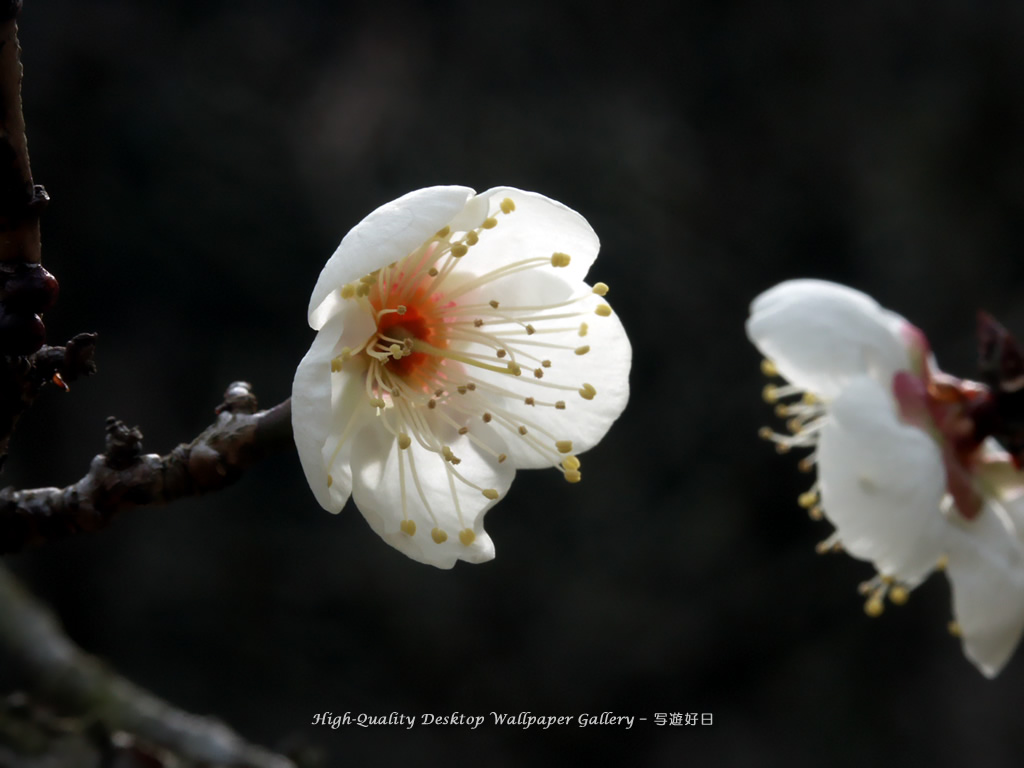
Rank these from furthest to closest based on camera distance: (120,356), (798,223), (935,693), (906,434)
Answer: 1. (798,223)
2. (935,693)
3. (120,356)
4. (906,434)

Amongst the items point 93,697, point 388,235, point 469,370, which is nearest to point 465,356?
point 469,370

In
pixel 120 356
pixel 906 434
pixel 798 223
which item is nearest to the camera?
pixel 906 434

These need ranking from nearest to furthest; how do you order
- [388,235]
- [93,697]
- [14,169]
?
[14,169] < [388,235] < [93,697]

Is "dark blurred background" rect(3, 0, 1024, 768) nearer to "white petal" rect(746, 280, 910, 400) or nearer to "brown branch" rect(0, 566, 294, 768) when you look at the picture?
"brown branch" rect(0, 566, 294, 768)

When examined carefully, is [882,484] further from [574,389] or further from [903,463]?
[574,389]

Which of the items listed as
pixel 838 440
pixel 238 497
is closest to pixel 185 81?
pixel 238 497

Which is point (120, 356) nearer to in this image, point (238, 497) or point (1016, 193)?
point (238, 497)

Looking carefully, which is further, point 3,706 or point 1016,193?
point 1016,193
